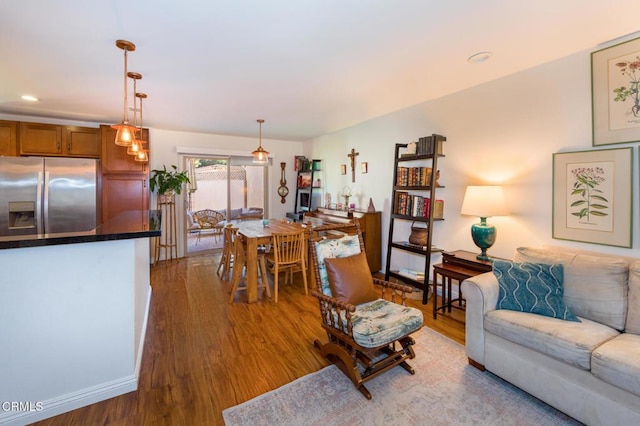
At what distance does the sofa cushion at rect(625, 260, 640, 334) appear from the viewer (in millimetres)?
1771

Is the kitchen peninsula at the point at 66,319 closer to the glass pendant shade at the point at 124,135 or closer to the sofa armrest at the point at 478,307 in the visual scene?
the glass pendant shade at the point at 124,135

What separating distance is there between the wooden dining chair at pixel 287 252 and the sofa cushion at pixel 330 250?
3.61 feet

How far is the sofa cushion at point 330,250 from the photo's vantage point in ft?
7.58

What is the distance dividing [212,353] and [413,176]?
9.63 feet

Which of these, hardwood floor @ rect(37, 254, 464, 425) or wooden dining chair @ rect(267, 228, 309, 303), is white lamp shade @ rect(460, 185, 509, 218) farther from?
wooden dining chair @ rect(267, 228, 309, 303)

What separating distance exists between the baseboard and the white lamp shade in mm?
3149

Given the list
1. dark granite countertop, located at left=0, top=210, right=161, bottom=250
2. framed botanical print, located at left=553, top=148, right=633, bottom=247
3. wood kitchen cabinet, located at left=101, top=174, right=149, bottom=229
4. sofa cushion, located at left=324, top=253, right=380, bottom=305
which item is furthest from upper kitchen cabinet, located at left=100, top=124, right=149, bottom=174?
framed botanical print, located at left=553, top=148, right=633, bottom=247

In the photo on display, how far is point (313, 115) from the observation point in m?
4.21

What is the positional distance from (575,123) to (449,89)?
124 cm

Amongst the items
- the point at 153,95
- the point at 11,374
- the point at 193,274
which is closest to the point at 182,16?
the point at 153,95

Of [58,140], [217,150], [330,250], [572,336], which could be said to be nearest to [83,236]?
[330,250]

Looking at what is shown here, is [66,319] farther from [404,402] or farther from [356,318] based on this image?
[404,402]

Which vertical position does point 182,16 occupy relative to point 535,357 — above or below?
above

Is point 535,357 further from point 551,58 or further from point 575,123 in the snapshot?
point 551,58
